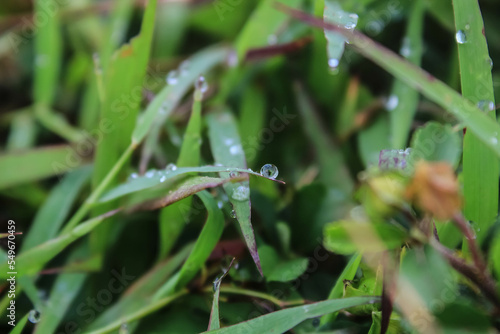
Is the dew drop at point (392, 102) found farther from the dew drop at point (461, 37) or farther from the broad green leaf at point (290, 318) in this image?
the broad green leaf at point (290, 318)

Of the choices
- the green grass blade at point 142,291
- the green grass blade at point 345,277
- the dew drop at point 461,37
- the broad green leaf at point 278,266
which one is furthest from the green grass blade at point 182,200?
the dew drop at point 461,37

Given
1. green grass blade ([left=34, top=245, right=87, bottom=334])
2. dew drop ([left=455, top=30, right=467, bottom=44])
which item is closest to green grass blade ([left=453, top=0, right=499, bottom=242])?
dew drop ([left=455, top=30, right=467, bottom=44])

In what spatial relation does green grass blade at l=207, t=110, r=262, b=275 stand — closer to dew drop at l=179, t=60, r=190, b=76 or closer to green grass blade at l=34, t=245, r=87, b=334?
dew drop at l=179, t=60, r=190, b=76

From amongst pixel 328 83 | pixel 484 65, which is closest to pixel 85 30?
pixel 328 83

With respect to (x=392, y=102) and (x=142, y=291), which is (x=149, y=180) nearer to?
(x=142, y=291)

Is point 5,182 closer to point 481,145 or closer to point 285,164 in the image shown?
point 285,164
